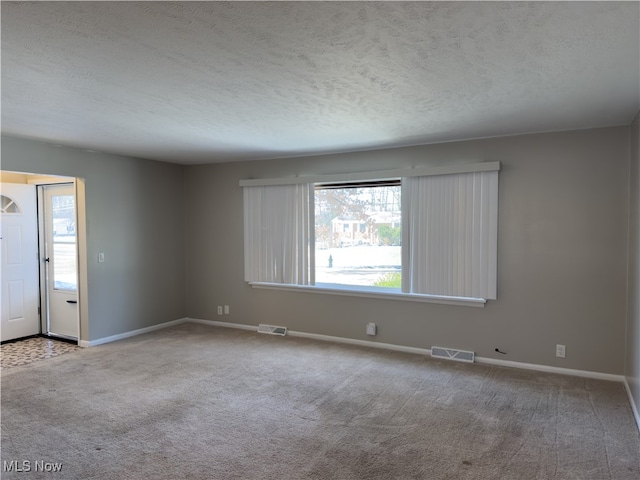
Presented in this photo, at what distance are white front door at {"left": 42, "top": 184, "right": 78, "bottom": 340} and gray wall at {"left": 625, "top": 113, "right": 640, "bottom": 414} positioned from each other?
230 inches

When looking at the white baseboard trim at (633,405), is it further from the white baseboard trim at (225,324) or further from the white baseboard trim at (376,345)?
the white baseboard trim at (225,324)

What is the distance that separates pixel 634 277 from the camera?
3.37 m

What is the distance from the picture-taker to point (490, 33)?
190 centimetres

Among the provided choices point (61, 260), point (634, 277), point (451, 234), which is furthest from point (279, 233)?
point (634, 277)

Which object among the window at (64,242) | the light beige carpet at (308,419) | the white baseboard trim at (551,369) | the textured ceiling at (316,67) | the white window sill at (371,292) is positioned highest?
the textured ceiling at (316,67)

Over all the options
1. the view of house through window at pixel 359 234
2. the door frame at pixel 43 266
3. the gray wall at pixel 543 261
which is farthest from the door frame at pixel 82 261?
the gray wall at pixel 543 261

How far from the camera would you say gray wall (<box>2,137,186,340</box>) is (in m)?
4.86

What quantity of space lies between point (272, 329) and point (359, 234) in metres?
1.77

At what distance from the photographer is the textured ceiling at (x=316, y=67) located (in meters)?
1.74

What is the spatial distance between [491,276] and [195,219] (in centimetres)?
420

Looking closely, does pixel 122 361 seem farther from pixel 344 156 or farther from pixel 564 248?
pixel 564 248

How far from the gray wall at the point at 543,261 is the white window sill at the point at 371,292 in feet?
0.21

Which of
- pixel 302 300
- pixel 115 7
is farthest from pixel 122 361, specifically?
pixel 115 7

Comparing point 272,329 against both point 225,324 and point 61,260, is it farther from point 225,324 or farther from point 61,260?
point 61,260
